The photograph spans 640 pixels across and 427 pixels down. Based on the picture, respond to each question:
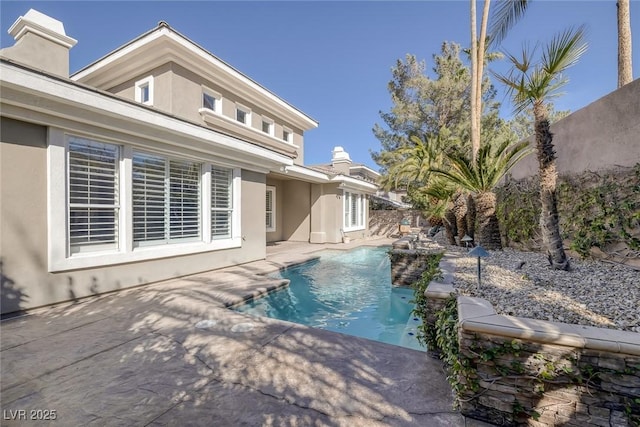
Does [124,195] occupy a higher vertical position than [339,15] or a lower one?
lower

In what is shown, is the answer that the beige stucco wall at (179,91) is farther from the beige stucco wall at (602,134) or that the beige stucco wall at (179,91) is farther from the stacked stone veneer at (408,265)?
the beige stucco wall at (602,134)

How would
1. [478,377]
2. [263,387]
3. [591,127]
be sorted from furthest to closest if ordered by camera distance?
[591,127], [263,387], [478,377]

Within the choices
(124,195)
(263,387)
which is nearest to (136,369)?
(263,387)

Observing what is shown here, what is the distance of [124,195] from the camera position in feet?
23.5

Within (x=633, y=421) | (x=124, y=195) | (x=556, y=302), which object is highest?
(x=124, y=195)

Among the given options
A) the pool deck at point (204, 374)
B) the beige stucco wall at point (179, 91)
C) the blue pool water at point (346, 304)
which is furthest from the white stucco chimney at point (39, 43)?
the blue pool water at point (346, 304)

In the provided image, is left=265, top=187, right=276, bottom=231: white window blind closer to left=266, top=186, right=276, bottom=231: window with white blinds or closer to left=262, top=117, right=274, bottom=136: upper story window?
left=266, top=186, right=276, bottom=231: window with white blinds

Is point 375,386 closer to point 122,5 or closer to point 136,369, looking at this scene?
point 136,369

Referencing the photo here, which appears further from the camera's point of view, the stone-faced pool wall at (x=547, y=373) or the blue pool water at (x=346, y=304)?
the blue pool water at (x=346, y=304)

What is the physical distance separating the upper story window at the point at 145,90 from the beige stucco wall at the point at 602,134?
15317mm

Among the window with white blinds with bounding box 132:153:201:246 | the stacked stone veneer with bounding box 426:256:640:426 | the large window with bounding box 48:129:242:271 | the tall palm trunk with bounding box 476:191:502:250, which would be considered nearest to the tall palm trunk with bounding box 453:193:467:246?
the tall palm trunk with bounding box 476:191:502:250

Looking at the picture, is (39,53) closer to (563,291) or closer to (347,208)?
(563,291)

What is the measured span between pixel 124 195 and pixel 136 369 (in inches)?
199

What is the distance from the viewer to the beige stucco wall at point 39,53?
6.24 meters
